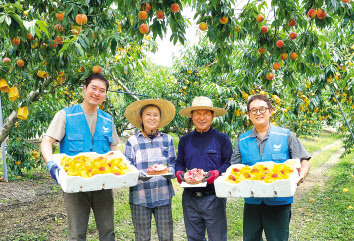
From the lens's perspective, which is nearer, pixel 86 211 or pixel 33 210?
pixel 86 211

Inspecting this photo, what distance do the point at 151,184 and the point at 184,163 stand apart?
0.35 m

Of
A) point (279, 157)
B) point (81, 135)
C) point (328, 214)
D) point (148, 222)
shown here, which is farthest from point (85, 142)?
point (328, 214)

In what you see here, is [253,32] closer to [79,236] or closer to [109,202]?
[109,202]

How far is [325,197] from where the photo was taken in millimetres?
6559

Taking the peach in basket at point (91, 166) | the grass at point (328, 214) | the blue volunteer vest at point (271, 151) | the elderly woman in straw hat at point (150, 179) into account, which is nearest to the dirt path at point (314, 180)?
the grass at point (328, 214)

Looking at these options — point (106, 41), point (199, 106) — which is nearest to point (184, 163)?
point (199, 106)

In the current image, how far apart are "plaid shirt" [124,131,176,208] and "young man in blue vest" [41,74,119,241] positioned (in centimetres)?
22

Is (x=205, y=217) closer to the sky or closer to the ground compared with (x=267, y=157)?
closer to the ground

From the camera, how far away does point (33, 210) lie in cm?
512

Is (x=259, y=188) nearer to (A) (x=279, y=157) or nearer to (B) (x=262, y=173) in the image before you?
(B) (x=262, y=173)

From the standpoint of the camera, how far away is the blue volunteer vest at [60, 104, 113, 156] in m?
2.46

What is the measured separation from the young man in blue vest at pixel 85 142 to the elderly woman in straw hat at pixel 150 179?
0.22 m

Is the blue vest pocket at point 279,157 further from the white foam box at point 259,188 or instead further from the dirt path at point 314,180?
the dirt path at point 314,180

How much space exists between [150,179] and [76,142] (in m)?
0.69
